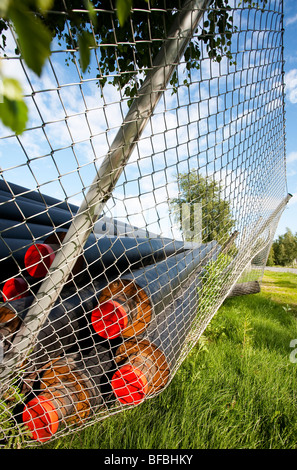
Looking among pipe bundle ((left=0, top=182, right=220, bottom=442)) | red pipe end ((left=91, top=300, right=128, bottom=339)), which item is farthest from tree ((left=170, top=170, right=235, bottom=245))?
red pipe end ((left=91, top=300, right=128, bottom=339))

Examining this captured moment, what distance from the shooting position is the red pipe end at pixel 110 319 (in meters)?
1.27

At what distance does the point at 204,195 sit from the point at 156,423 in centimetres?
115

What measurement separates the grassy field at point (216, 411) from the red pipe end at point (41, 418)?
0.07 m

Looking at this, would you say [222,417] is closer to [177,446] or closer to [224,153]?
[177,446]

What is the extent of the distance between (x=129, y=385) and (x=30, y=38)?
1329mm

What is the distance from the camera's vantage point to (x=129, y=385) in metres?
1.24

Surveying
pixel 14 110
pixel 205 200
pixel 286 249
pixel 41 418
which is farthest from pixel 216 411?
pixel 286 249

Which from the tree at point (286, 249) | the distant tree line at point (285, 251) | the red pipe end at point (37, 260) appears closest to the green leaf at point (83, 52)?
the red pipe end at point (37, 260)

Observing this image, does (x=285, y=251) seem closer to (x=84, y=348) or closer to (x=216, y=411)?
(x=216, y=411)

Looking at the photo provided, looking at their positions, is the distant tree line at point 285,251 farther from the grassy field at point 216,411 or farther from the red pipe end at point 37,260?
the red pipe end at point 37,260

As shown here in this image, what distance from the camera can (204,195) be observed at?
1393mm

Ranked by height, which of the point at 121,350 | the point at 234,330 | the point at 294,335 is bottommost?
the point at 294,335
